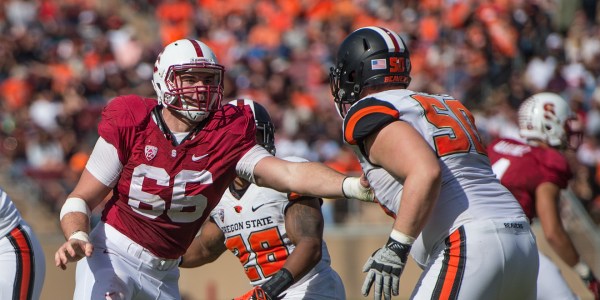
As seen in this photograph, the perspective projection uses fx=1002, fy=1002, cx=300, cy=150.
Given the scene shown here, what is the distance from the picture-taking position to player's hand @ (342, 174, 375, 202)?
4543 mm

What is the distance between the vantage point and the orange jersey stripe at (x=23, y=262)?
4.94 m

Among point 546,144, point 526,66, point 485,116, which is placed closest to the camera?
point 546,144

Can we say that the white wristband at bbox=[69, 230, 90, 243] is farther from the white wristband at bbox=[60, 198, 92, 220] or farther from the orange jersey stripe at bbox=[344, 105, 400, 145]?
the orange jersey stripe at bbox=[344, 105, 400, 145]

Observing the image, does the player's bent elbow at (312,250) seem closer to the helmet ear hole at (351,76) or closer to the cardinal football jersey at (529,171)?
the helmet ear hole at (351,76)

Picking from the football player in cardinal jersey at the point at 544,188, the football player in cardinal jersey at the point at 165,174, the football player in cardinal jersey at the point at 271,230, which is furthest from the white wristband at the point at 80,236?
the football player in cardinal jersey at the point at 544,188

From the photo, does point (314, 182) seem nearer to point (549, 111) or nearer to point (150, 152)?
point (150, 152)

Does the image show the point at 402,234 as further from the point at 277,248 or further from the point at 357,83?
the point at 277,248

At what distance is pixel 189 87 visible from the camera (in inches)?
194

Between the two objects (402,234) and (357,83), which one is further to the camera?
(357,83)

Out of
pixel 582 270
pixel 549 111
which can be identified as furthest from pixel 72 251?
pixel 549 111

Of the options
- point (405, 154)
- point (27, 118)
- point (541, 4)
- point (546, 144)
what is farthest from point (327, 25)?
point (405, 154)

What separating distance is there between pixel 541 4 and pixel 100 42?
23.4 feet

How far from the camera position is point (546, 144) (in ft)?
23.2

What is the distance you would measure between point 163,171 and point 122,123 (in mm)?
302
